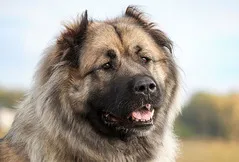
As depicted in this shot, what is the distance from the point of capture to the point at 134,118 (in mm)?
6480

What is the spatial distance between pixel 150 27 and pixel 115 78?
41.2 inches

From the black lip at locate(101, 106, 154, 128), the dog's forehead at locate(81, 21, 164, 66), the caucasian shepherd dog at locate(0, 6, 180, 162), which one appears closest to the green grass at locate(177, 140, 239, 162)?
the dog's forehead at locate(81, 21, 164, 66)

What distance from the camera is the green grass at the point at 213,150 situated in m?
33.8

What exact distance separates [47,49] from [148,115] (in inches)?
55.8

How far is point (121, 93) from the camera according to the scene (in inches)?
252

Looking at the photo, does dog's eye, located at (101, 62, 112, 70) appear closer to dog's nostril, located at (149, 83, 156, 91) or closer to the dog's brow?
the dog's brow

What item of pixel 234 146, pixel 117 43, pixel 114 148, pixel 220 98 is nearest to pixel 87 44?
pixel 117 43

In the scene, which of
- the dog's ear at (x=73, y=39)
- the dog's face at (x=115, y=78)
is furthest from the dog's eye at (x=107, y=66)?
the dog's ear at (x=73, y=39)

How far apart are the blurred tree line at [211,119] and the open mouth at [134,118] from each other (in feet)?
132

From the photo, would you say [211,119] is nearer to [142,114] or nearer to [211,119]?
[211,119]

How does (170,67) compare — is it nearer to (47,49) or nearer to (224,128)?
(47,49)

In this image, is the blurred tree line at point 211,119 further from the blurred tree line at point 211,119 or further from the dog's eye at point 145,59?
the dog's eye at point 145,59

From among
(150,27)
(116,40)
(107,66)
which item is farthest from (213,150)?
(107,66)

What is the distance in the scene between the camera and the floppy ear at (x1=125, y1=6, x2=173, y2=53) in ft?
23.4
